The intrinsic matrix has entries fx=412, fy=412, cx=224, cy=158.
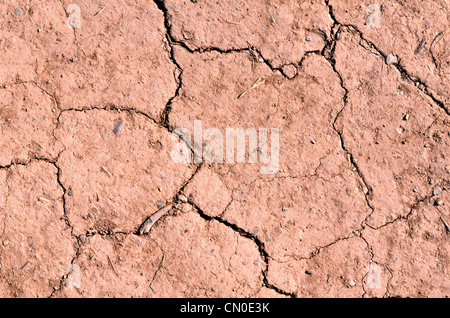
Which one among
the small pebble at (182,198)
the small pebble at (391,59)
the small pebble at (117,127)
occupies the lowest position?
the small pebble at (182,198)

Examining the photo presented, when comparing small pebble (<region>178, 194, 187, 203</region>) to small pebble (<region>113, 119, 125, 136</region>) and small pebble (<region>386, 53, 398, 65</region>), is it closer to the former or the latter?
small pebble (<region>113, 119, 125, 136</region>)

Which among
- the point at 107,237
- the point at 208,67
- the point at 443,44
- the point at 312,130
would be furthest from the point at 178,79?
the point at 443,44

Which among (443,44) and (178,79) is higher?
(443,44)

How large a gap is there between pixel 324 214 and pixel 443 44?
4.82 feet

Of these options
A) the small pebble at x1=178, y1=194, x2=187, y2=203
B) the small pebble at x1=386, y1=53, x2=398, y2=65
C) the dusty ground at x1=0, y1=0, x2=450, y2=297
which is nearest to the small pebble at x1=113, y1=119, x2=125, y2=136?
Result: the dusty ground at x1=0, y1=0, x2=450, y2=297

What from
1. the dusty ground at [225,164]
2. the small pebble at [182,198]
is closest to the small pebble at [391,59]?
the dusty ground at [225,164]

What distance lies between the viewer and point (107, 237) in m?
2.71

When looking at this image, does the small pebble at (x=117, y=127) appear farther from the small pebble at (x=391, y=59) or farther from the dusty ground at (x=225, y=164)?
the small pebble at (x=391, y=59)

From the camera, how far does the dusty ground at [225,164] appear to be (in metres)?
2.70

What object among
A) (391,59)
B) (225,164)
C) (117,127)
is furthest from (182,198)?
(391,59)

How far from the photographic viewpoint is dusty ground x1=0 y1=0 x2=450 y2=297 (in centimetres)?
270
